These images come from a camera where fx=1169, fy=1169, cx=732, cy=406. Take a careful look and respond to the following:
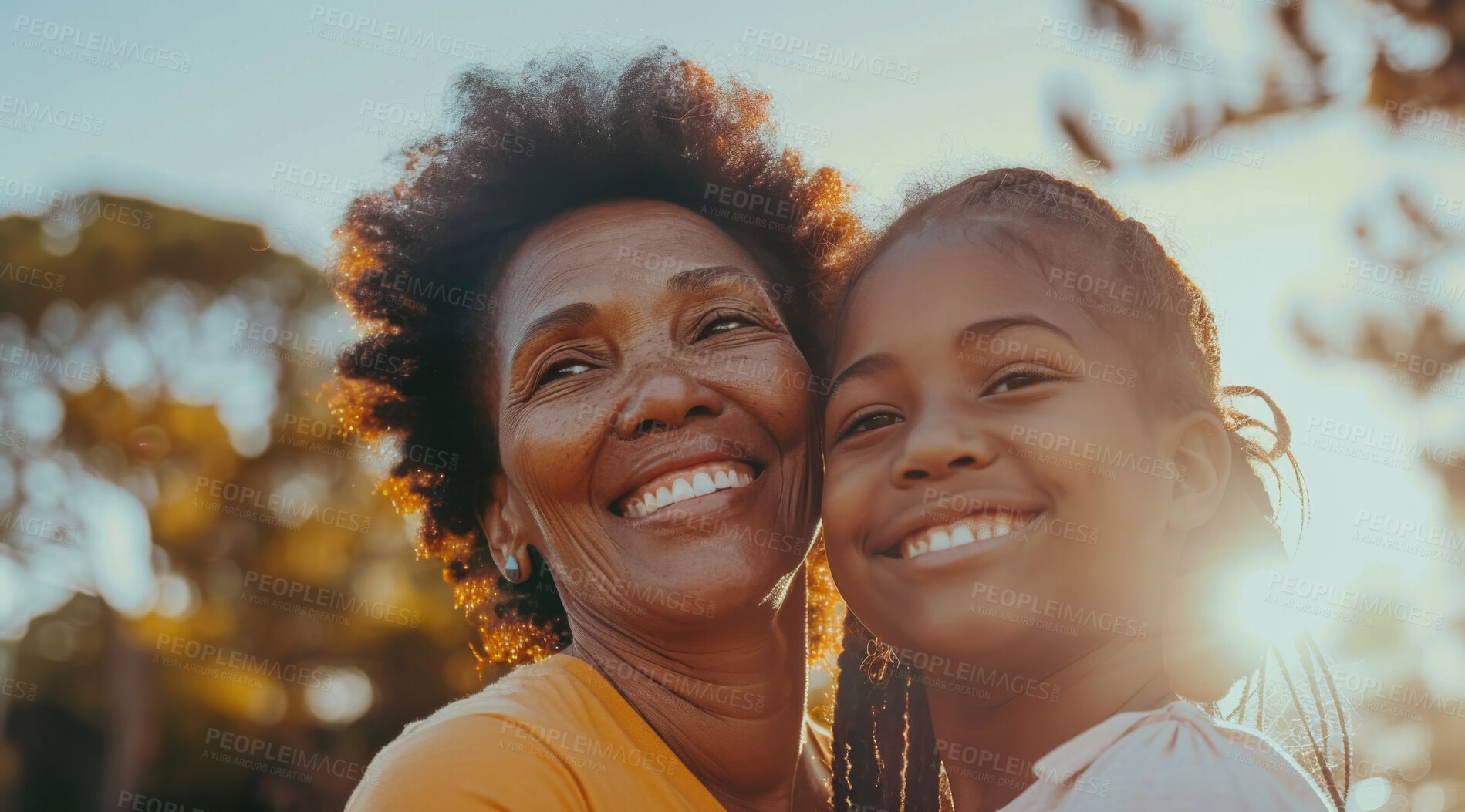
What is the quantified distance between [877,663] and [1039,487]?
4.62 feet

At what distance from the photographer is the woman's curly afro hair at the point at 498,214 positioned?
383cm

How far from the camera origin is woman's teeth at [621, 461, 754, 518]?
3.25m

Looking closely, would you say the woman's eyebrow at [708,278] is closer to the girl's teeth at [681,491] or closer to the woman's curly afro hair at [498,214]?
the woman's curly afro hair at [498,214]

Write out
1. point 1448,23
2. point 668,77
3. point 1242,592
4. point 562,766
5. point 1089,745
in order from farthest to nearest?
point 1448,23, point 668,77, point 1242,592, point 562,766, point 1089,745

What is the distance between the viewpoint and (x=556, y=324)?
133 inches

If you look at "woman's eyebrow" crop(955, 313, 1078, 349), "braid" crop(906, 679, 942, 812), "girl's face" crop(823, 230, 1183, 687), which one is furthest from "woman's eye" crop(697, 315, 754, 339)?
"braid" crop(906, 679, 942, 812)

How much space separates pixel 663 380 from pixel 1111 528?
4.07ft

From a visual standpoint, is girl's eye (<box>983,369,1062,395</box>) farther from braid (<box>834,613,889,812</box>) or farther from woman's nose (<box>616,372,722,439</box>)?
braid (<box>834,613,889,812</box>)

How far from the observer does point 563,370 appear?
3428mm

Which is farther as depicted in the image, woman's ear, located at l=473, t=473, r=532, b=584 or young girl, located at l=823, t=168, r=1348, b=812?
woman's ear, located at l=473, t=473, r=532, b=584

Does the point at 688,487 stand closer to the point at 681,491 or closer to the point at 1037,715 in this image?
the point at 681,491

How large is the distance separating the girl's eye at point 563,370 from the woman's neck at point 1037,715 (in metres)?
1.35

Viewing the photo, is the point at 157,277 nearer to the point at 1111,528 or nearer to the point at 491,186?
the point at 491,186

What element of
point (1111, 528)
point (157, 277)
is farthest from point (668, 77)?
point (157, 277)
